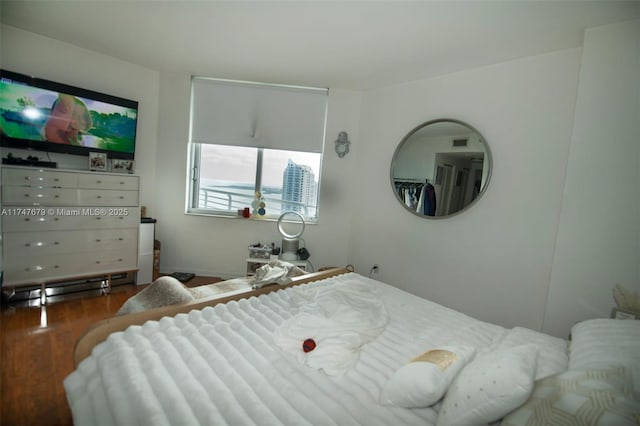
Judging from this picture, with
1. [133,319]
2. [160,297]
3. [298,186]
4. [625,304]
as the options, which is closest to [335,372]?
[133,319]

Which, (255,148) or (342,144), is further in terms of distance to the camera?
(255,148)

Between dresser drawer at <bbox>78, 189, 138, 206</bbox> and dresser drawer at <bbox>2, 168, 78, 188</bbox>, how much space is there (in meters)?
0.12

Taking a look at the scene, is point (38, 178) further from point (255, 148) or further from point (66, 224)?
point (255, 148)

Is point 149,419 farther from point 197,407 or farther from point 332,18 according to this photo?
point 332,18

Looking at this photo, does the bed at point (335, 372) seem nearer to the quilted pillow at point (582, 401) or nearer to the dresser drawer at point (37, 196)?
the quilted pillow at point (582, 401)

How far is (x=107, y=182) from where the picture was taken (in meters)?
2.77

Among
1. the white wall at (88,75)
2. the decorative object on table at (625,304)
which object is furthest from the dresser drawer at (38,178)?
the decorative object on table at (625,304)

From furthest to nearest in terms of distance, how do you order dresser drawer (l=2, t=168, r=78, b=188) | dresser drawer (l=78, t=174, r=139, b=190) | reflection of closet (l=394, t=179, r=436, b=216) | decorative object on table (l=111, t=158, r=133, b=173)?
1. decorative object on table (l=111, t=158, r=133, b=173)
2. reflection of closet (l=394, t=179, r=436, b=216)
3. dresser drawer (l=78, t=174, r=139, b=190)
4. dresser drawer (l=2, t=168, r=78, b=188)

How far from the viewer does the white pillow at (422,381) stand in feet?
3.12

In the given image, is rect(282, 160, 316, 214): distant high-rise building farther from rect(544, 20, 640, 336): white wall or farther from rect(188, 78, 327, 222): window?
rect(544, 20, 640, 336): white wall

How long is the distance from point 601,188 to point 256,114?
3.24 m

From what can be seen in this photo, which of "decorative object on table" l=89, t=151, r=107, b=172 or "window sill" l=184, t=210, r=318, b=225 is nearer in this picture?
"decorative object on table" l=89, t=151, r=107, b=172

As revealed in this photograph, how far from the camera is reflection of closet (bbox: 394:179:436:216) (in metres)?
2.83

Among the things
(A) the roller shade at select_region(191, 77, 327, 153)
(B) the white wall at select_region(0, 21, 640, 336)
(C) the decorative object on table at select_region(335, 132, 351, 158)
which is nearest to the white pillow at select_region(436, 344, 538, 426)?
(B) the white wall at select_region(0, 21, 640, 336)
